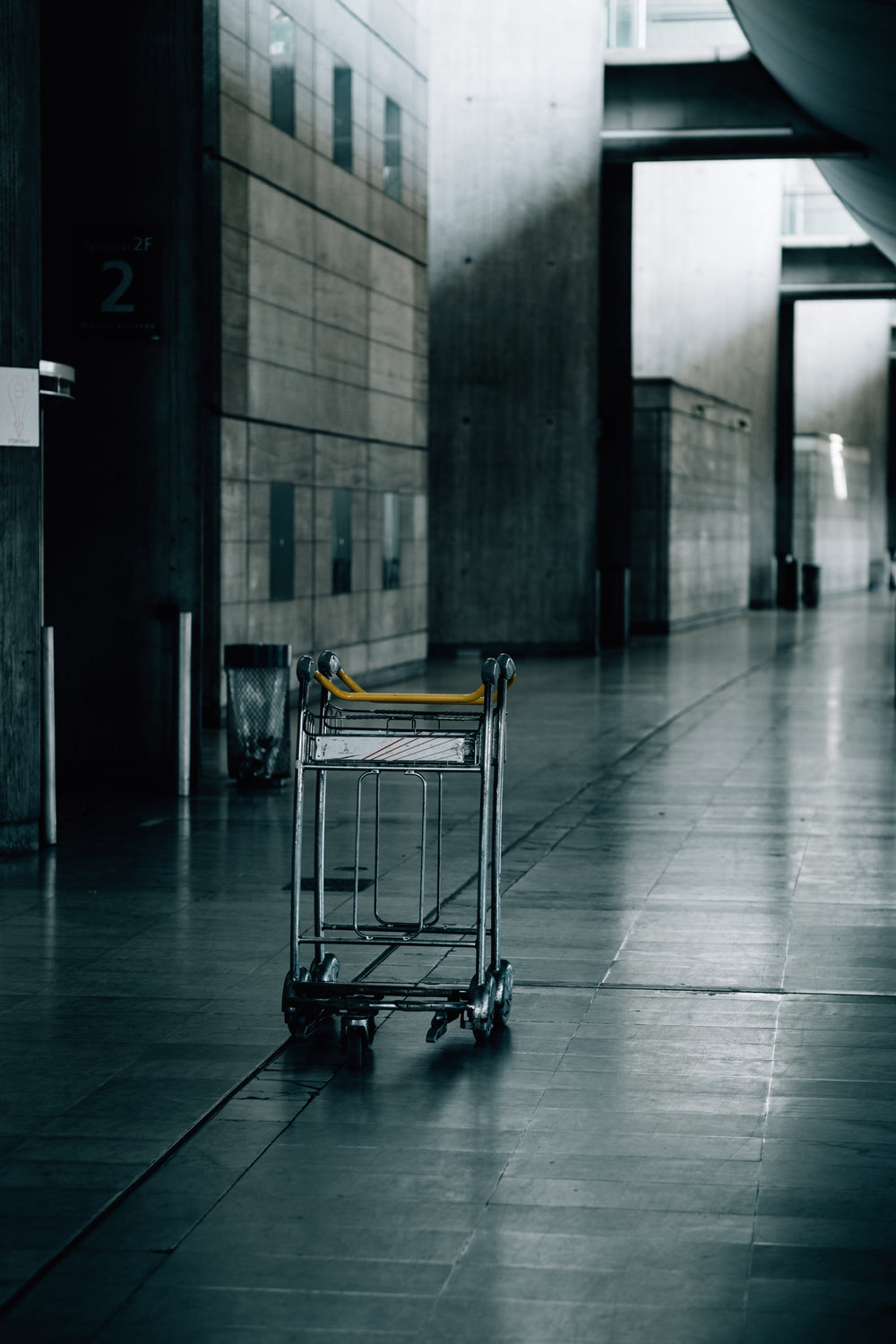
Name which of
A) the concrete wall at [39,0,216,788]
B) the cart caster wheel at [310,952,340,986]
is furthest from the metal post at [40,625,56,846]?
the cart caster wheel at [310,952,340,986]

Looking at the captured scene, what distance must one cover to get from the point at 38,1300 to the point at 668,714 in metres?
15.1

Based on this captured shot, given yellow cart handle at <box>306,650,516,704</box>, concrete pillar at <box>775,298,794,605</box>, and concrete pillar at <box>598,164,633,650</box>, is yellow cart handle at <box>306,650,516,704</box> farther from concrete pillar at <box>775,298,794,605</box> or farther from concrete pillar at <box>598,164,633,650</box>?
concrete pillar at <box>775,298,794,605</box>

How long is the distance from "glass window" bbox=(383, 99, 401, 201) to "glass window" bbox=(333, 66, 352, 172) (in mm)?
1463

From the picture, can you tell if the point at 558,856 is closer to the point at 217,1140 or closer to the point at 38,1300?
the point at 217,1140

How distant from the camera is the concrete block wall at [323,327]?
57.0 ft

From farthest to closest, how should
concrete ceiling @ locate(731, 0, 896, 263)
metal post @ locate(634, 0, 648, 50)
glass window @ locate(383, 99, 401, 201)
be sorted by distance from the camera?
metal post @ locate(634, 0, 648, 50) → glass window @ locate(383, 99, 401, 201) → concrete ceiling @ locate(731, 0, 896, 263)

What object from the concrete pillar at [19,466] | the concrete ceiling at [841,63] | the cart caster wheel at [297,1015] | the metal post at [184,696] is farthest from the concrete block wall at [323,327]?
the cart caster wheel at [297,1015]

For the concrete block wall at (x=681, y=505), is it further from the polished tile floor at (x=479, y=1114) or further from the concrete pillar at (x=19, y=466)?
the concrete pillar at (x=19, y=466)

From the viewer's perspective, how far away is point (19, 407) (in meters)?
9.94

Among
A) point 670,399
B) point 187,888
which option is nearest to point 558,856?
point 187,888

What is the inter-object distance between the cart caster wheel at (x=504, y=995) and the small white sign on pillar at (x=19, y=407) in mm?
4649

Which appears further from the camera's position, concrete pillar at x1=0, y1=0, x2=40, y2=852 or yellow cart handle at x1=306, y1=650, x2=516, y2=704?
concrete pillar at x1=0, y1=0, x2=40, y2=852

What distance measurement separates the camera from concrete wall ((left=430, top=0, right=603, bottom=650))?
2794 cm

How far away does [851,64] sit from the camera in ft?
68.0
